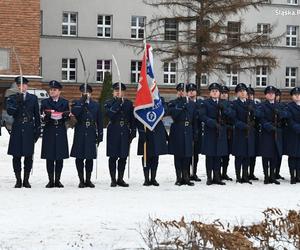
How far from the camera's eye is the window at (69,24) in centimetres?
4141

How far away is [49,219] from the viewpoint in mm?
8023

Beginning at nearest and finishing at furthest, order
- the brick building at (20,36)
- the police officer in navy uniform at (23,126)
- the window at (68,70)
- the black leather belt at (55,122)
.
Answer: the police officer in navy uniform at (23,126), the black leather belt at (55,122), the brick building at (20,36), the window at (68,70)

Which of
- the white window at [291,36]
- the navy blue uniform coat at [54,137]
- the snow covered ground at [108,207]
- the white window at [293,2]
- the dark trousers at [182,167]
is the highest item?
the white window at [293,2]

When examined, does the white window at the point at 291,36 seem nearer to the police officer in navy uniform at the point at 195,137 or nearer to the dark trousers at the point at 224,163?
the dark trousers at the point at 224,163

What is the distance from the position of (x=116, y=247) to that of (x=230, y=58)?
25.9m

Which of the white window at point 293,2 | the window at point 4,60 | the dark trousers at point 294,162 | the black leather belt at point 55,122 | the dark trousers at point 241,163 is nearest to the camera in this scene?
the black leather belt at point 55,122

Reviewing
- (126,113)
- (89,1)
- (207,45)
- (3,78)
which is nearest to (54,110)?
(126,113)

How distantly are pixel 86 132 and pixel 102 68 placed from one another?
102 feet

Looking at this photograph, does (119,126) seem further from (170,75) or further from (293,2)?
(293,2)

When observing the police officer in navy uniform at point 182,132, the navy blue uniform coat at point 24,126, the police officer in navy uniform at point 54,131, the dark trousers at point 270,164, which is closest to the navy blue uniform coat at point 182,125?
the police officer in navy uniform at point 182,132

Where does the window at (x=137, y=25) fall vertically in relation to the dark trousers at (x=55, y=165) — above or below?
above

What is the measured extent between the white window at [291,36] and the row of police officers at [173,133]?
1369 inches

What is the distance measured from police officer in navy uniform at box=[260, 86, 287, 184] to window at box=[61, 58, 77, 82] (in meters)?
30.2

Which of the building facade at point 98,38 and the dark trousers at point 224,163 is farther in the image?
the building facade at point 98,38
